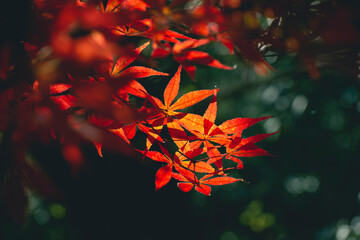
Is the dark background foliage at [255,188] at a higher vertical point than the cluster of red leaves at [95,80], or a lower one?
lower

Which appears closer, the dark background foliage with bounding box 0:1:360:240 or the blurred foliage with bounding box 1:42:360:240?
the dark background foliage with bounding box 0:1:360:240

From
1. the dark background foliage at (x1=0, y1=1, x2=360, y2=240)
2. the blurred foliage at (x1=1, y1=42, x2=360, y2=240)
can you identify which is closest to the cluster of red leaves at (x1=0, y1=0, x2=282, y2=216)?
the dark background foliage at (x1=0, y1=1, x2=360, y2=240)

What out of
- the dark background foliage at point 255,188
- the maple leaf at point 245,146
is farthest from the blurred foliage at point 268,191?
the maple leaf at point 245,146

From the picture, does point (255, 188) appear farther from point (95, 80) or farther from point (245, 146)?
point (95, 80)

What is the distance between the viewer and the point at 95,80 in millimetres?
597

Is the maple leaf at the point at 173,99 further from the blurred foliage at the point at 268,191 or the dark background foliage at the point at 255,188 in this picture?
the blurred foliage at the point at 268,191

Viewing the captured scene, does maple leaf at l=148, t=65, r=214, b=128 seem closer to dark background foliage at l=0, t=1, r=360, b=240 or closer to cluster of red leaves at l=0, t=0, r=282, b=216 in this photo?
cluster of red leaves at l=0, t=0, r=282, b=216

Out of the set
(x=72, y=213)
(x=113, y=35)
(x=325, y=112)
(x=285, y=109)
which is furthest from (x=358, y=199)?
(x=113, y=35)

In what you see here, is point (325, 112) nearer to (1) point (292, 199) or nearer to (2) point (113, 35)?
(1) point (292, 199)

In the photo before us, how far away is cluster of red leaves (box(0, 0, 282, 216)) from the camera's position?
323 millimetres

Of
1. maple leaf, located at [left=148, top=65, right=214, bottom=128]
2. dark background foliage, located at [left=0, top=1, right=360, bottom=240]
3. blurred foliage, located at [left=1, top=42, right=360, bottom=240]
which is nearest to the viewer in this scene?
maple leaf, located at [left=148, top=65, right=214, bottom=128]

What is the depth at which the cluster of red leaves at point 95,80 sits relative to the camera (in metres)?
0.32

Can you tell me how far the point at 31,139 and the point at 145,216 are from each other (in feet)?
8.20

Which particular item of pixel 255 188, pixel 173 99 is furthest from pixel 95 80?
pixel 255 188
